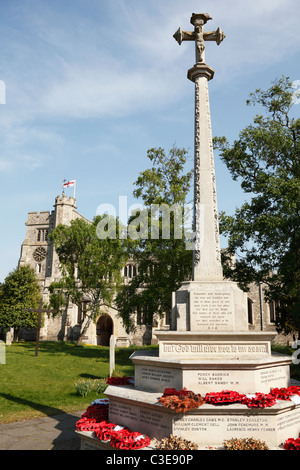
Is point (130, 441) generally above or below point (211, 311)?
below

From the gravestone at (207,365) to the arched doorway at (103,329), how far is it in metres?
38.0

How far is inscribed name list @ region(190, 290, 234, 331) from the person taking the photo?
6.65 m

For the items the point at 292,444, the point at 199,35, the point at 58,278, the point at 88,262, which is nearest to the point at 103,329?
the point at 58,278

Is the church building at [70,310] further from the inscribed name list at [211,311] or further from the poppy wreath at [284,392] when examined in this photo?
the poppy wreath at [284,392]

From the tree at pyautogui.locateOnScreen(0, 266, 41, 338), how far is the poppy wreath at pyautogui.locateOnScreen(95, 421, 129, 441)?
32.6m

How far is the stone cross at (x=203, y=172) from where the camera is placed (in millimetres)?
7340

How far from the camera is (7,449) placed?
625 centimetres

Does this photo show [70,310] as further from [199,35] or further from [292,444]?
[292,444]

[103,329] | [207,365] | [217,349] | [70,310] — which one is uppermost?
[70,310]

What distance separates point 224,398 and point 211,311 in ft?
5.97

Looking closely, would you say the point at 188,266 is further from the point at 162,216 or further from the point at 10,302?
the point at 10,302

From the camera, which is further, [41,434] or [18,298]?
[18,298]

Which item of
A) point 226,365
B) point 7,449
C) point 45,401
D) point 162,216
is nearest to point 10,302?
point 162,216

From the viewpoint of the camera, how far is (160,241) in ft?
65.8
